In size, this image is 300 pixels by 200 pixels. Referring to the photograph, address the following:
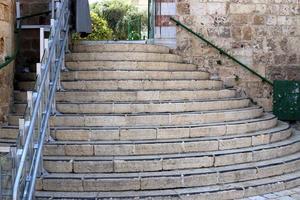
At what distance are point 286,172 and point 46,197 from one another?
3.24m

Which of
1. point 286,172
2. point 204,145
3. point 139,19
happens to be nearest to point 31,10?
point 139,19

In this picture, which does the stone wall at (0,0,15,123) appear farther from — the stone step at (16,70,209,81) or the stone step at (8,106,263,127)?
the stone step at (16,70,209,81)

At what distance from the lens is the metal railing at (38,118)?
12.5 ft

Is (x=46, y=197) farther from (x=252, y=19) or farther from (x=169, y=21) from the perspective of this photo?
(x=252, y=19)

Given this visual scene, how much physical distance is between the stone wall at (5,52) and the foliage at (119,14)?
4.12m

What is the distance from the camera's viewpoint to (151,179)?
16.5 feet

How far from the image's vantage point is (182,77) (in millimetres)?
7559

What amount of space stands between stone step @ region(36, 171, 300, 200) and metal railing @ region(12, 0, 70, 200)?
483 millimetres

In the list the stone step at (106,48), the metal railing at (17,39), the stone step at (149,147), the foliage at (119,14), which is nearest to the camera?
the stone step at (149,147)

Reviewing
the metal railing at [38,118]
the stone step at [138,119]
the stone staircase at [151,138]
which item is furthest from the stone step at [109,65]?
the stone step at [138,119]

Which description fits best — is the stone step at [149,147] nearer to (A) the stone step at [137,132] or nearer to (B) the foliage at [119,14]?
(A) the stone step at [137,132]

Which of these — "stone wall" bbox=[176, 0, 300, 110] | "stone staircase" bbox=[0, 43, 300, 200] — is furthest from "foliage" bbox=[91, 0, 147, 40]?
"stone staircase" bbox=[0, 43, 300, 200]

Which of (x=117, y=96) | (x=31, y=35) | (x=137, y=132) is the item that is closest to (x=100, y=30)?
(x=31, y=35)

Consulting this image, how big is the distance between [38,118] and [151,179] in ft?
4.81
